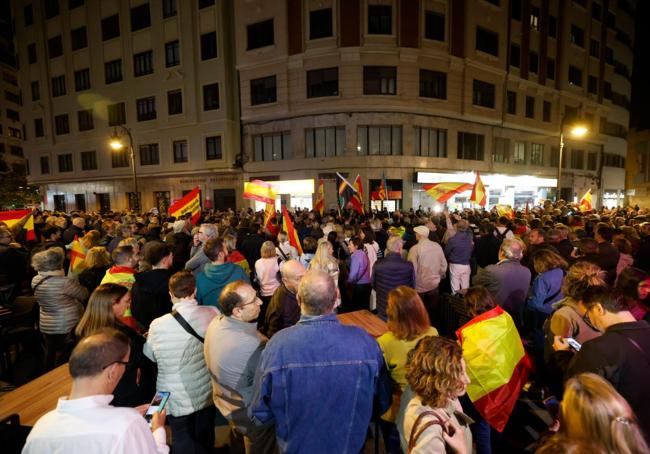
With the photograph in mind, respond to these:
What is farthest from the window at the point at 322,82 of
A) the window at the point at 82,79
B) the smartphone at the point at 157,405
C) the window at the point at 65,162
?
the window at the point at 65,162

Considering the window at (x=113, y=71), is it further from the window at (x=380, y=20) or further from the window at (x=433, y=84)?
the window at (x=433, y=84)

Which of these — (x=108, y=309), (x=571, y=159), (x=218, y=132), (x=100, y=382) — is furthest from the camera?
(x=571, y=159)

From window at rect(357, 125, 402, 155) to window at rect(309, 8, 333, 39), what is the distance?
6.54m

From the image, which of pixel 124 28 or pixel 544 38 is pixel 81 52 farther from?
pixel 544 38

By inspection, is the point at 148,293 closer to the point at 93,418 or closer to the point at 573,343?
the point at 93,418

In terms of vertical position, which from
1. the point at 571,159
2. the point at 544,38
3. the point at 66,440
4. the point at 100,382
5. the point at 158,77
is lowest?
the point at 66,440

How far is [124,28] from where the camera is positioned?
92.3 ft

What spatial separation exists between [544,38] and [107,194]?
4206cm

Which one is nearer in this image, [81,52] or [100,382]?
[100,382]

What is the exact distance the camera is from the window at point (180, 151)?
27.0 metres

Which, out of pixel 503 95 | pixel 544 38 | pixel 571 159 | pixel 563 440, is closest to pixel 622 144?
pixel 571 159

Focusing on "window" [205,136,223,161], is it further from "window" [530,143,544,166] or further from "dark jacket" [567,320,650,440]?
"window" [530,143,544,166]

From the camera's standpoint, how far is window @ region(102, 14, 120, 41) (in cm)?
2874

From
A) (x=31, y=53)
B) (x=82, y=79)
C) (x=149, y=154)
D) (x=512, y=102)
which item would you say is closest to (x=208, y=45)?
(x=149, y=154)
